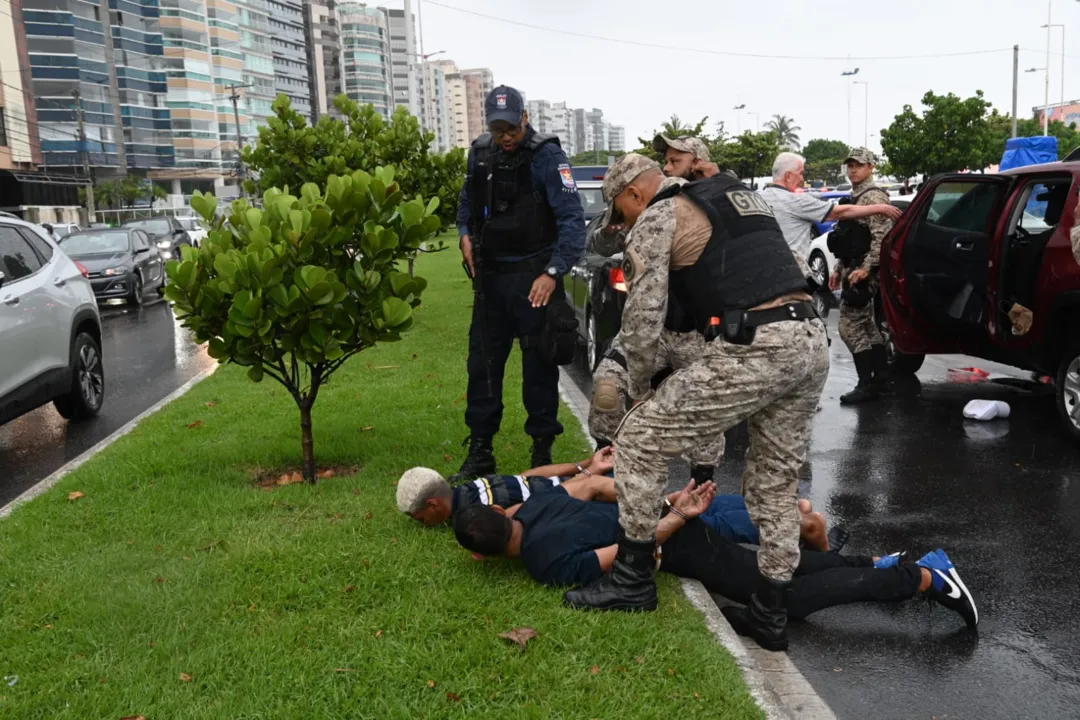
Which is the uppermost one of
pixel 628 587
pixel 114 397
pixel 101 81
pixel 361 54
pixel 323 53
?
pixel 361 54

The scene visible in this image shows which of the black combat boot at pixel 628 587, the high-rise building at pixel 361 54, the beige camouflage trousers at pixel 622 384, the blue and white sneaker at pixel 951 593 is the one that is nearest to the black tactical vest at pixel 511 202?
the beige camouflage trousers at pixel 622 384

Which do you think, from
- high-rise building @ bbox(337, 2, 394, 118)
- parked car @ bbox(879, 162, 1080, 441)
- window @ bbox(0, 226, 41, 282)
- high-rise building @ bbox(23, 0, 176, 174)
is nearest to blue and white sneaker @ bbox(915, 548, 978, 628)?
parked car @ bbox(879, 162, 1080, 441)

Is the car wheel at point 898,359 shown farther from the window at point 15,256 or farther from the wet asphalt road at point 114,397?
the window at point 15,256

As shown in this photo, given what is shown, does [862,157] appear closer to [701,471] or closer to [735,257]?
[701,471]

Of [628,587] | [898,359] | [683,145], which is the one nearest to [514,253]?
[683,145]

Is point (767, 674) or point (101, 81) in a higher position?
point (101, 81)

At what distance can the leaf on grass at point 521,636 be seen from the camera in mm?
3584

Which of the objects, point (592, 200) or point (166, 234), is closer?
point (592, 200)

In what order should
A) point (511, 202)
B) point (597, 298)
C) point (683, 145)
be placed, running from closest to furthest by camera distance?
point (511, 202) < point (683, 145) < point (597, 298)

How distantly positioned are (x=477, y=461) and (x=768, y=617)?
7.63 ft

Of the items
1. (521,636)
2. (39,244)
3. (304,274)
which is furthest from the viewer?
(39,244)

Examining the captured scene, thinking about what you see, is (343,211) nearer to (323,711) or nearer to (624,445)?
(624,445)

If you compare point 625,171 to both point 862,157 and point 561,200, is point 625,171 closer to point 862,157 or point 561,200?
point 561,200

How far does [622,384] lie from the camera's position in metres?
4.30
